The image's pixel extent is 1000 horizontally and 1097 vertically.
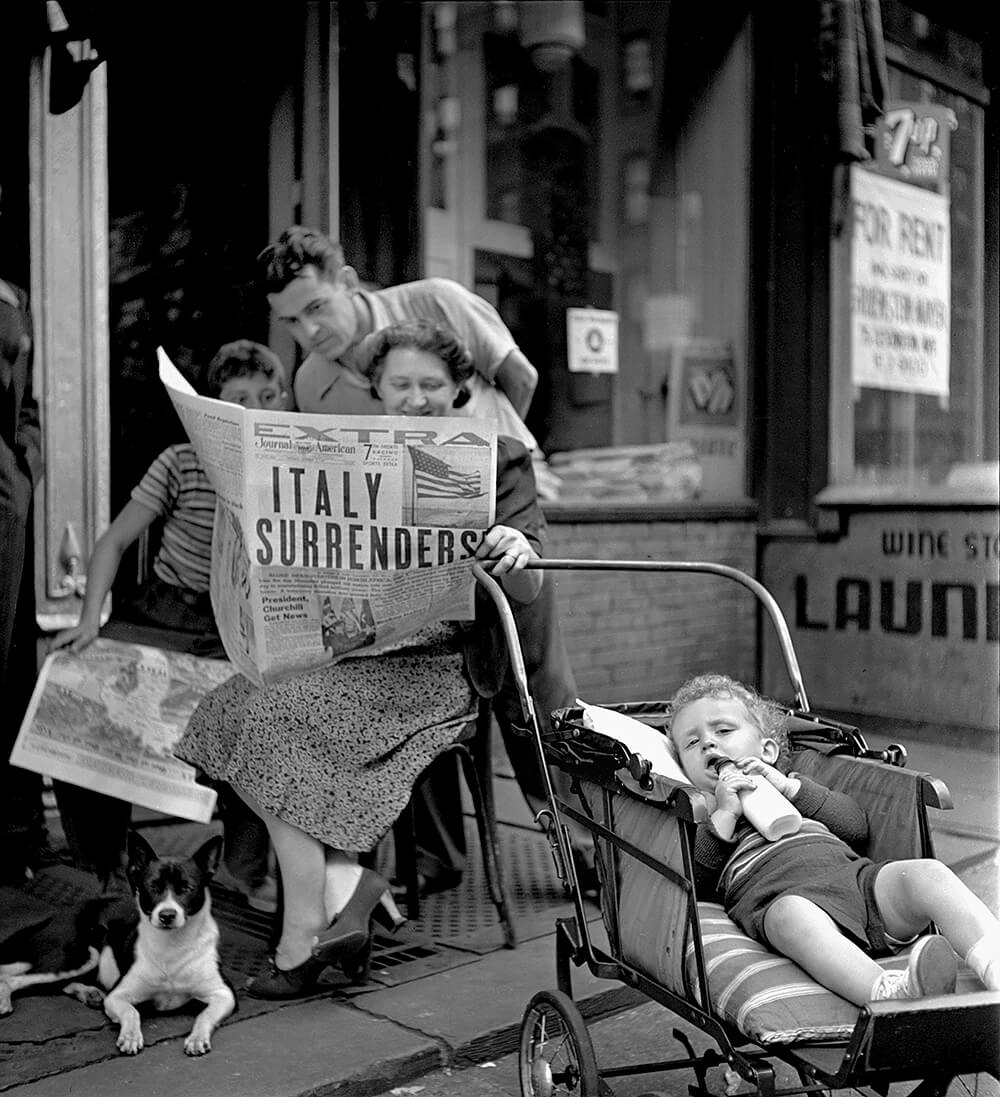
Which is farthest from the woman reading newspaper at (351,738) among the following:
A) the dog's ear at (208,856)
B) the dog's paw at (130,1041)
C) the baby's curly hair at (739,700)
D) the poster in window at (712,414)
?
the poster in window at (712,414)

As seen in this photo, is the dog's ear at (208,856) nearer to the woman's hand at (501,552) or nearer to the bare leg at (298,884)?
the bare leg at (298,884)

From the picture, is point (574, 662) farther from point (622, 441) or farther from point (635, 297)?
point (635, 297)

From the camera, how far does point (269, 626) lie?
10.9 ft

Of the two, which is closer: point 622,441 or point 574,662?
point 574,662

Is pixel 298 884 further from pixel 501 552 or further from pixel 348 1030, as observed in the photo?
pixel 501 552

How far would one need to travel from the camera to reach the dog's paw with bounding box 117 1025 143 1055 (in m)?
3.10

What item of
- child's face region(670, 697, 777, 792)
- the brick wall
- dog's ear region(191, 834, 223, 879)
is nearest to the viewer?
child's face region(670, 697, 777, 792)

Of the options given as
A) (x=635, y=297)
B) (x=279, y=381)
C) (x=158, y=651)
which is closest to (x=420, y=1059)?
(x=158, y=651)

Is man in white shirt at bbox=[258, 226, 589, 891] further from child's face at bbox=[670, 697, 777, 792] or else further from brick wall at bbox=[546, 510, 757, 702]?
brick wall at bbox=[546, 510, 757, 702]

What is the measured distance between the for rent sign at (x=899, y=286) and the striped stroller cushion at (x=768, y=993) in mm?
5561

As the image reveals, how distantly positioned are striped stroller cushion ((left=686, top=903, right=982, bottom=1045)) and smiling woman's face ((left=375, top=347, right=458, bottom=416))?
161 cm

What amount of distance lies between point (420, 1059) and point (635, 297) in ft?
17.2

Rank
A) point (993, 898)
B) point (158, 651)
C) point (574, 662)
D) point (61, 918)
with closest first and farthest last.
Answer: point (61, 918) < point (158, 651) < point (993, 898) < point (574, 662)

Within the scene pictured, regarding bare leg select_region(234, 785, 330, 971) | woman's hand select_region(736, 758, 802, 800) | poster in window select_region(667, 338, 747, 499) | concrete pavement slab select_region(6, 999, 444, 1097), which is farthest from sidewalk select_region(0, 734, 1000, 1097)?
poster in window select_region(667, 338, 747, 499)
